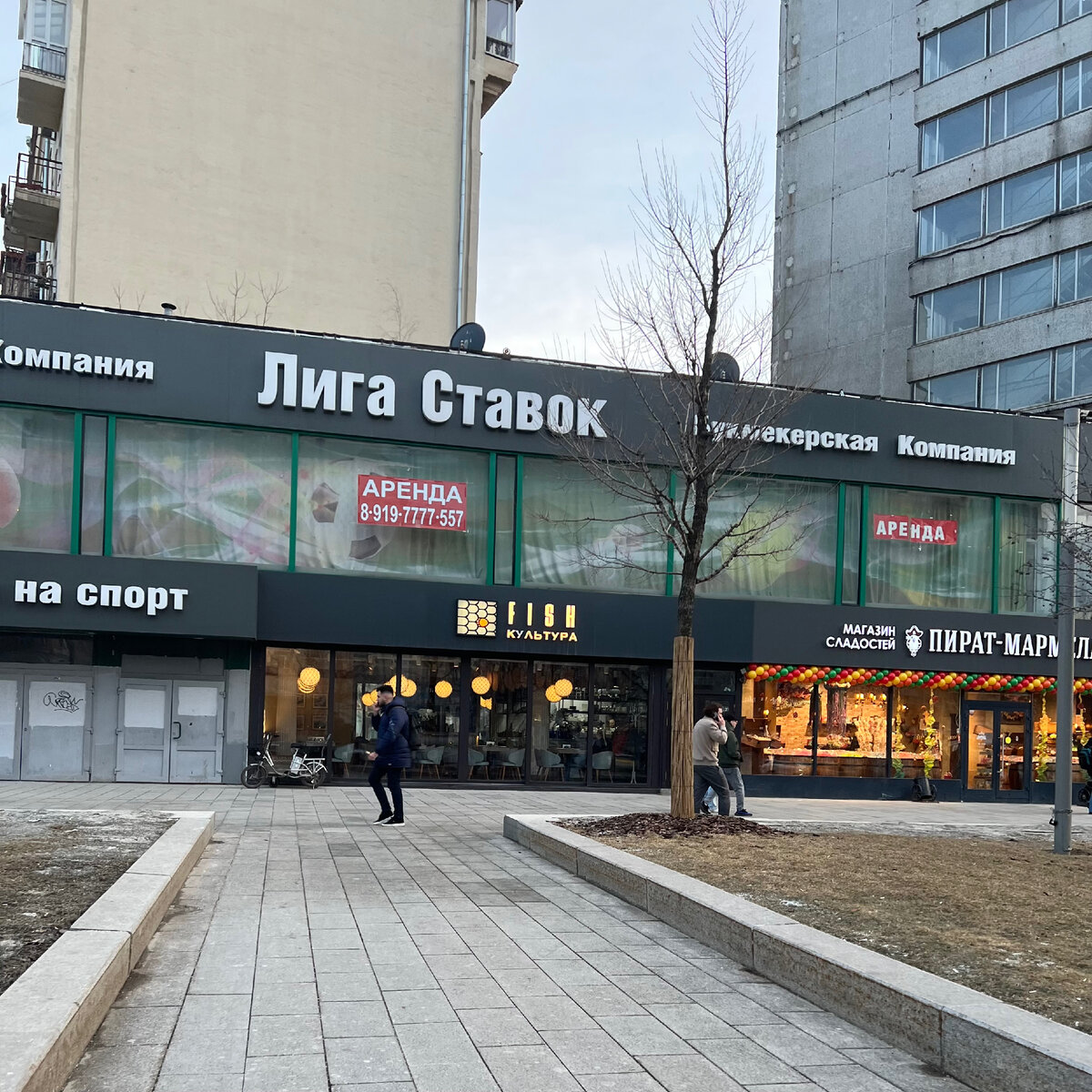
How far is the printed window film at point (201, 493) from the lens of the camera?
21.4 metres

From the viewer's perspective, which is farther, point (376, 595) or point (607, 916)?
point (376, 595)

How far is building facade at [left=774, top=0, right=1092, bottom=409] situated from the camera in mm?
37969

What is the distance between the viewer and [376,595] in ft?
72.7

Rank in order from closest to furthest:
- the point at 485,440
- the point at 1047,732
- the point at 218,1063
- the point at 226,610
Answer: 1. the point at 218,1063
2. the point at 226,610
3. the point at 485,440
4. the point at 1047,732

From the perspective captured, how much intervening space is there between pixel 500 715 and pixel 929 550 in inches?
379

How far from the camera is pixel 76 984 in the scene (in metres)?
5.65

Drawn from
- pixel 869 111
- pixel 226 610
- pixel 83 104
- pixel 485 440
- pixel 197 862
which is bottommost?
pixel 197 862

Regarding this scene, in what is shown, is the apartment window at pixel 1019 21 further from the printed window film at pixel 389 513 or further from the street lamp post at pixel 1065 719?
the street lamp post at pixel 1065 719

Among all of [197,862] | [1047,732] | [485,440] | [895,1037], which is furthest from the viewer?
[1047,732]

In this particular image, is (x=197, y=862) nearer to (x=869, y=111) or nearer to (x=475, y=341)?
(x=475, y=341)

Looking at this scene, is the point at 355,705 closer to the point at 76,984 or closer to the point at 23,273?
the point at 76,984

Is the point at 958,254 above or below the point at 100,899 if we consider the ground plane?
above

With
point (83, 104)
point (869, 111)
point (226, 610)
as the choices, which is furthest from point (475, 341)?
point (869, 111)

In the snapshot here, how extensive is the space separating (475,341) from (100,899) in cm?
1778
